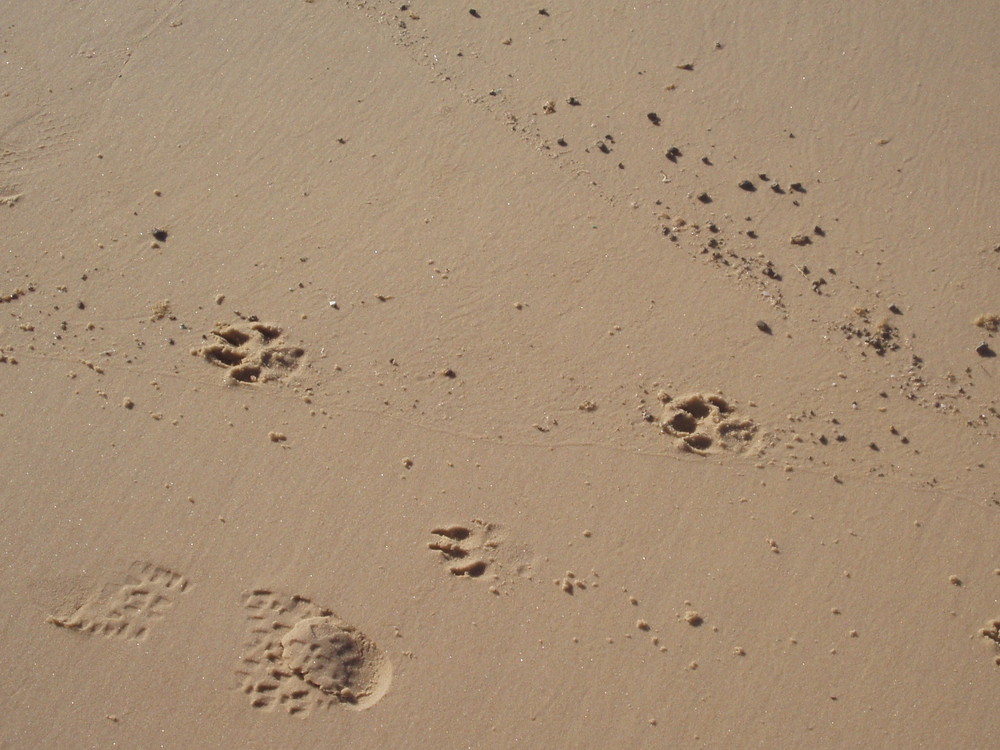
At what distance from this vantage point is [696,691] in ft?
15.5

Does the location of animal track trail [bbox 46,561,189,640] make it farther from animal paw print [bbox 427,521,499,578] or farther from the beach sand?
animal paw print [bbox 427,521,499,578]

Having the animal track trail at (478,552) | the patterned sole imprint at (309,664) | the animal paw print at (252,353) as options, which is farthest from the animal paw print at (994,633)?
the animal paw print at (252,353)

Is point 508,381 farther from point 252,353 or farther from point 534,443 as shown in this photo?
point 252,353

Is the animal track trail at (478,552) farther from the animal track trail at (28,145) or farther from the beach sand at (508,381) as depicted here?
the animal track trail at (28,145)

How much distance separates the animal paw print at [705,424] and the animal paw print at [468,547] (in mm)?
1207

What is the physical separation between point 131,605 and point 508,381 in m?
2.54

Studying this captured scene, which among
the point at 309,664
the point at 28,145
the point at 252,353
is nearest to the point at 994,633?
the point at 309,664

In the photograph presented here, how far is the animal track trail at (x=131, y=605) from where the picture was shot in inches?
197

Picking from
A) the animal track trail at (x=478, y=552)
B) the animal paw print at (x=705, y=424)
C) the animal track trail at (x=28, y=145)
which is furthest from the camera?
the animal track trail at (x=28, y=145)

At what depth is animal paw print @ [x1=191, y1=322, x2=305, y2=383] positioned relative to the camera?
5.40m

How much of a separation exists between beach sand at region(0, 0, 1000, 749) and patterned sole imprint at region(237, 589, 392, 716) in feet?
0.06

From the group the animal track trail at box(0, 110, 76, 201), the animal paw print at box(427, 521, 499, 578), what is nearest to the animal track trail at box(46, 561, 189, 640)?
the animal paw print at box(427, 521, 499, 578)

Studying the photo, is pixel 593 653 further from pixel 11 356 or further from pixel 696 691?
pixel 11 356

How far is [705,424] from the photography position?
205 inches
